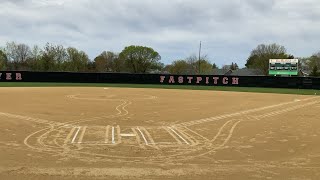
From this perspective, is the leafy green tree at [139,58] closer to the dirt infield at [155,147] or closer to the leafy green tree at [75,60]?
the leafy green tree at [75,60]

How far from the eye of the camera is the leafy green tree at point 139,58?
96.7 meters

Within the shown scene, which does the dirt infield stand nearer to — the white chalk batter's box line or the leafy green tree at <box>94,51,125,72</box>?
the white chalk batter's box line

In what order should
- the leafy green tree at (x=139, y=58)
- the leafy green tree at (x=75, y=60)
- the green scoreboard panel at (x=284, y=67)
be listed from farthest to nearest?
the leafy green tree at (x=139, y=58) < the leafy green tree at (x=75, y=60) < the green scoreboard panel at (x=284, y=67)

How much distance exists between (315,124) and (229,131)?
14.8ft

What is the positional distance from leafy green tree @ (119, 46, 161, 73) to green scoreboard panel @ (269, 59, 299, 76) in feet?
137

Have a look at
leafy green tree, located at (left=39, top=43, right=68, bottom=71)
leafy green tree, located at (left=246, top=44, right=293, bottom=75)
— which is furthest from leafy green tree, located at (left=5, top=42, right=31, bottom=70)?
leafy green tree, located at (left=246, top=44, right=293, bottom=75)

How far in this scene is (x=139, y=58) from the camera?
9794 centimetres

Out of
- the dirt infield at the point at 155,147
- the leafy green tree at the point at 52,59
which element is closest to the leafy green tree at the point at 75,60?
the leafy green tree at the point at 52,59

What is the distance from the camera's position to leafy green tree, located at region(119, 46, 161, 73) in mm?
96719

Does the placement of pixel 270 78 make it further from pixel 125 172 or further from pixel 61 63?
pixel 61 63

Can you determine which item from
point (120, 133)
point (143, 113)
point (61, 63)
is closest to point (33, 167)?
point (120, 133)

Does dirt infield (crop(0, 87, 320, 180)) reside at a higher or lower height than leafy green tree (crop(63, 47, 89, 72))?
lower

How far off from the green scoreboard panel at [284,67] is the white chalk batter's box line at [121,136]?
47.8m

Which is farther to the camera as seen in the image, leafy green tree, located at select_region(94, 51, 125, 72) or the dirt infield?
leafy green tree, located at select_region(94, 51, 125, 72)
